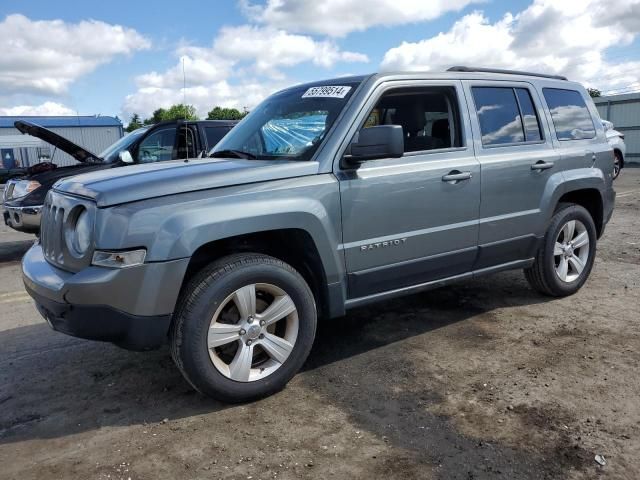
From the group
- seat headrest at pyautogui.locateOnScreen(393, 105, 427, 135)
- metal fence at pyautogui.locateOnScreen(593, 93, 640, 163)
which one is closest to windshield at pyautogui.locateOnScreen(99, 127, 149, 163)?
seat headrest at pyautogui.locateOnScreen(393, 105, 427, 135)

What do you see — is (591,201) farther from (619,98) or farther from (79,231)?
(619,98)

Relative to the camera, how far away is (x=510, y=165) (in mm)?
4340

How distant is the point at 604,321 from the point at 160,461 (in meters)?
3.54

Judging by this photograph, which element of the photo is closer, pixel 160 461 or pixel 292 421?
pixel 160 461

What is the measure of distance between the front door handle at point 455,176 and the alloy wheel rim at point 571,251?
4.57 feet

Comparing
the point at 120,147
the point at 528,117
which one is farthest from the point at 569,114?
the point at 120,147

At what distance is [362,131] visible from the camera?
3434 mm

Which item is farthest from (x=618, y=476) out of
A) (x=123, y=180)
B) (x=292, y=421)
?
(x=123, y=180)

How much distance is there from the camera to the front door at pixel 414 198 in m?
3.59

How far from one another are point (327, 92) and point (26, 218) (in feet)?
17.8

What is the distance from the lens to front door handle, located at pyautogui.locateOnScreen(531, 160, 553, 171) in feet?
14.8

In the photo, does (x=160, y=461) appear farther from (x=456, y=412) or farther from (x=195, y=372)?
(x=456, y=412)

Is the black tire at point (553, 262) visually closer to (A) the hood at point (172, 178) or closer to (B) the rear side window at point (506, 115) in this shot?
(B) the rear side window at point (506, 115)

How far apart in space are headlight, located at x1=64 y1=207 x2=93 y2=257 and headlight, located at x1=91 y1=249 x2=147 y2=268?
0.14m
